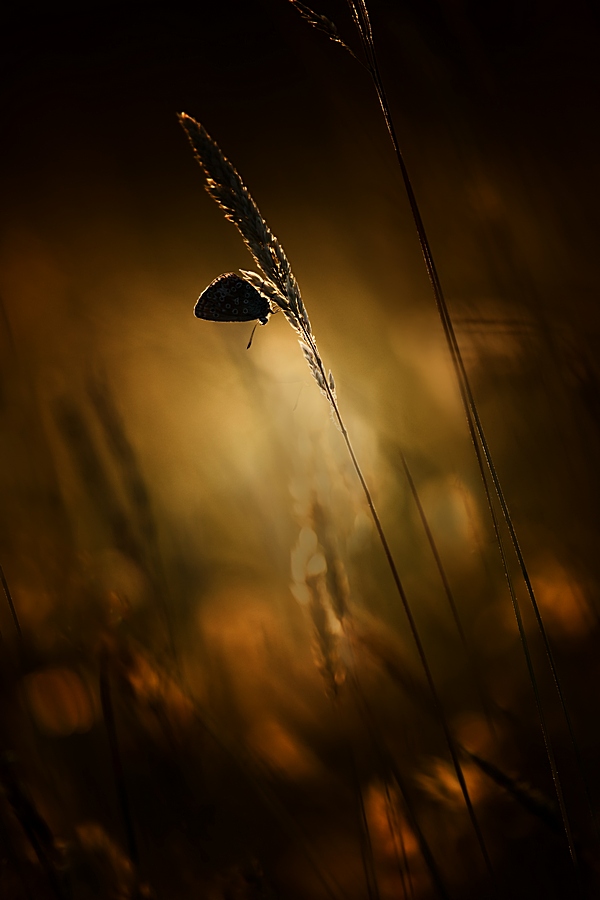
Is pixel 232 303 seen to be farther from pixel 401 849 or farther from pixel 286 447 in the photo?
pixel 401 849

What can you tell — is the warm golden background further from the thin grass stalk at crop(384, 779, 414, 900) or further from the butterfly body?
the butterfly body

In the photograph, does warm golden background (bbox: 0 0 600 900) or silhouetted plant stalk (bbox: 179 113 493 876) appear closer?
silhouetted plant stalk (bbox: 179 113 493 876)

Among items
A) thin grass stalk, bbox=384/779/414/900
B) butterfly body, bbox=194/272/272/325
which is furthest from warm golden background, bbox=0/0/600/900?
butterfly body, bbox=194/272/272/325

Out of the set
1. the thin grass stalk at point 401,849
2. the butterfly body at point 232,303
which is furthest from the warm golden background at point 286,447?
the butterfly body at point 232,303

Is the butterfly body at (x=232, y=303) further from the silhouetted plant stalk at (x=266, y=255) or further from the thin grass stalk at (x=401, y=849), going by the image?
the thin grass stalk at (x=401, y=849)

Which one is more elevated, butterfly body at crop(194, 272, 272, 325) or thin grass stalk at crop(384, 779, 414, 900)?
butterfly body at crop(194, 272, 272, 325)

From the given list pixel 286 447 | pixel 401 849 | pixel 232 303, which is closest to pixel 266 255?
pixel 232 303
